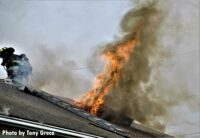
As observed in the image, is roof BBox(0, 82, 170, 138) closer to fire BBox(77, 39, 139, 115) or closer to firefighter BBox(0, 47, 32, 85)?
fire BBox(77, 39, 139, 115)

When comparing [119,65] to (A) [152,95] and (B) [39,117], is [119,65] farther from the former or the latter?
(B) [39,117]

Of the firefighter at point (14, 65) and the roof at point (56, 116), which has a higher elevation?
the firefighter at point (14, 65)

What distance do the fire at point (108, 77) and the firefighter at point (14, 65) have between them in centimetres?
212

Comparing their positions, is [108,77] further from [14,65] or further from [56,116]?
[56,116]

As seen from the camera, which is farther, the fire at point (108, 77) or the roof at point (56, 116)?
the fire at point (108, 77)

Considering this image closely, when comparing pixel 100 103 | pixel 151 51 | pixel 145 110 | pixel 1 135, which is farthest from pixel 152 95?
pixel 1 135

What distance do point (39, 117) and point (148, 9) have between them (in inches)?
309

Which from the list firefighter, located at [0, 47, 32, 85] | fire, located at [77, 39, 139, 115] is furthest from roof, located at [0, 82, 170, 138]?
firefighter, located at [0, 47, 32, 85]

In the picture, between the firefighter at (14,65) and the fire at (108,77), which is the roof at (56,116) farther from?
the firefighter at (14,65)

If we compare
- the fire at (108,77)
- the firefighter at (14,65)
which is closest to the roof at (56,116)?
the fire at (108,77)

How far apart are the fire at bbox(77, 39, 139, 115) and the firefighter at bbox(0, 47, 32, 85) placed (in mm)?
2121

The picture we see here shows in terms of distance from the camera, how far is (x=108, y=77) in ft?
45.5

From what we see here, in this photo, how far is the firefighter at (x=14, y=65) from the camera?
44.8ft

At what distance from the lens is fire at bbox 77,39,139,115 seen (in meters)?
12.9
